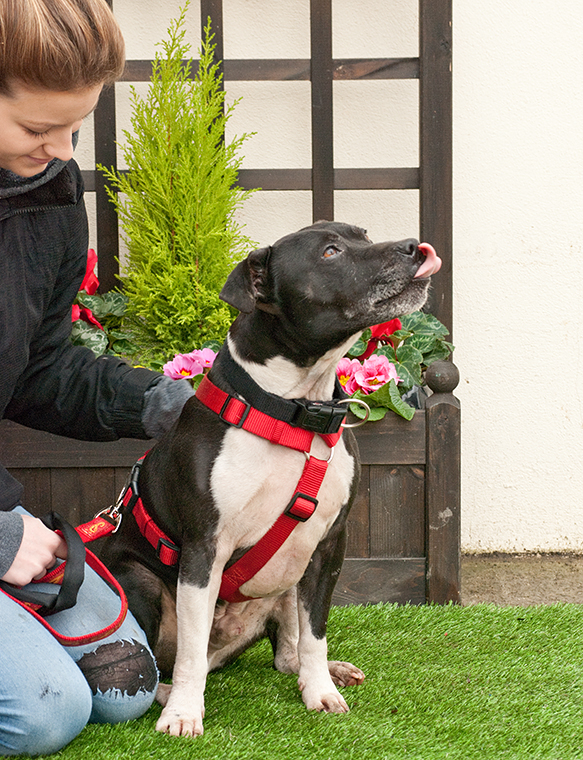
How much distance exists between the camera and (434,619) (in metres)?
2.59

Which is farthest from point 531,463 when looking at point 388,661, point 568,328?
point 388,661

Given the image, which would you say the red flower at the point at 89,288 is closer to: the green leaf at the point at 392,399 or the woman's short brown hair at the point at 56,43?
the green leaf at the point at 392,399

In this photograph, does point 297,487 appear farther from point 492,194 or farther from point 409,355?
point 492,194

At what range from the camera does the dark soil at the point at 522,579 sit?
10.0 feet

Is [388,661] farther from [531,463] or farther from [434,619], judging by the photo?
[531,463]

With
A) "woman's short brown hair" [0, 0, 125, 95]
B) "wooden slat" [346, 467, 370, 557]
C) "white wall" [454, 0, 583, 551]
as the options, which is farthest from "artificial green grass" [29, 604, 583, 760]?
"woman's short brown hair" [0, 0, 125, 95]

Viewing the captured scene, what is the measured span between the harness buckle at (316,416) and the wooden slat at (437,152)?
153cm

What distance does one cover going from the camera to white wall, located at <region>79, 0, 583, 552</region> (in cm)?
355

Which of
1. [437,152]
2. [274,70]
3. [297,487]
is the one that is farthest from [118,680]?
[274,70]

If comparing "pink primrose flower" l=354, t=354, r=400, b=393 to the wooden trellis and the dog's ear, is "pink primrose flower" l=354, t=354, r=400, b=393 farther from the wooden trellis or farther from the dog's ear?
the dog's ear

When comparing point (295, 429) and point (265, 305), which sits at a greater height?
point (265, 305)

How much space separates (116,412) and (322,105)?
184 centimetres

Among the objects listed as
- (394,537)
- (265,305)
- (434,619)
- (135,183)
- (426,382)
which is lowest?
(434,619)

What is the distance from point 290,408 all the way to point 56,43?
921 millimetres
